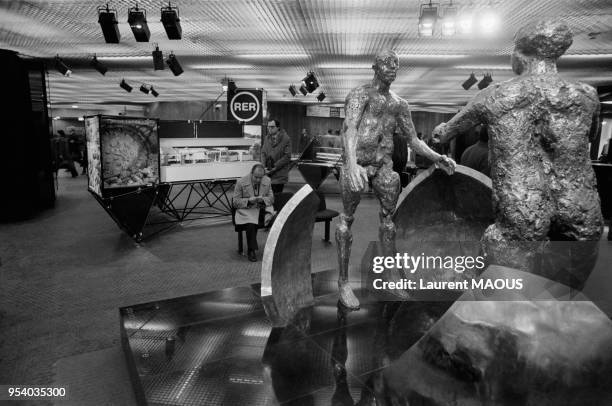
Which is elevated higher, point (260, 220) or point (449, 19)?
point (449, 19)

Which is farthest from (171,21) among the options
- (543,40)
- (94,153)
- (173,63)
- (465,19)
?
(543,40)

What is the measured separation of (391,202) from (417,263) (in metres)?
0.72

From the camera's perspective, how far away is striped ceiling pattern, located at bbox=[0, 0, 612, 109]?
18.5 ft

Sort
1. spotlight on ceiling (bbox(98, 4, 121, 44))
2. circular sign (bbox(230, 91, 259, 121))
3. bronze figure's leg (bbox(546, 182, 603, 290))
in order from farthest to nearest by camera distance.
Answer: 1. circular sign (bbox(230, 91, 259, 121))
2. spotlight on ceiling (bbox(98, 4, 121, 44))
3. bronze figure's leg (bbox(546, 182, 603, 290))

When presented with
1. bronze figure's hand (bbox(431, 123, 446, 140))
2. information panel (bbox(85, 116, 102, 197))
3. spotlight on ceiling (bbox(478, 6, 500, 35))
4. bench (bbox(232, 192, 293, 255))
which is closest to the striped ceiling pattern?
spotlight on ceiling (bbox(478, 6, 500, 35))

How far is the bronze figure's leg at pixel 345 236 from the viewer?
2820mm

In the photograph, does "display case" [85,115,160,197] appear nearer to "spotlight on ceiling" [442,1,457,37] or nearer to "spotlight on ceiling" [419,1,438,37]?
"spotlight on ceiling" [419,1,438,37]

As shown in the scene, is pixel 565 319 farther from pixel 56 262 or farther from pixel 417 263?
pixel 56 262

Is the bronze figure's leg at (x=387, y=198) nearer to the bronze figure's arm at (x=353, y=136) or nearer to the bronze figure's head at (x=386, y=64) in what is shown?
the bronze figure's arm at (x=353, y=136)

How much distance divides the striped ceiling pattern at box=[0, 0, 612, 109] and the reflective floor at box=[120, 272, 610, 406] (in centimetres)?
415

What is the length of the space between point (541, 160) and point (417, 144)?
0.95 metres

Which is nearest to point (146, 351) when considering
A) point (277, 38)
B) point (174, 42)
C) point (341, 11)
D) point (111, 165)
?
point (111, 165)

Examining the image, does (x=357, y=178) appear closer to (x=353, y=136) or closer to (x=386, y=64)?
(x=353, y=136)

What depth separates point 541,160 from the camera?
6.55 ft
